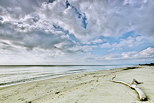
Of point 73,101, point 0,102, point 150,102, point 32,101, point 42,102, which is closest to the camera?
point 150,102

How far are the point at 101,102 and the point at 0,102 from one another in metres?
6.43

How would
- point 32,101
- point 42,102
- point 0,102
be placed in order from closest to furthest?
point 42,102 → point 32,101 → point 0,102

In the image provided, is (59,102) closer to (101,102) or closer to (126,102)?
(101,102)

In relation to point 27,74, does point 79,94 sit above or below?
above

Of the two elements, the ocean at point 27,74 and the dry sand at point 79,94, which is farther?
the ocean at point 27,74

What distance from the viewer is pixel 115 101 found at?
4730 millimetres

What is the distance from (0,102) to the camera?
622cm

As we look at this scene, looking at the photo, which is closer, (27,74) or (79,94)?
(79,94)

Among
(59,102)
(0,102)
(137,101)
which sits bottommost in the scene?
(0,102)

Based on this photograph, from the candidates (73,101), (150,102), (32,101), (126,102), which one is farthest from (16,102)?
(150,102)

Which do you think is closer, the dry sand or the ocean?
the dry sand

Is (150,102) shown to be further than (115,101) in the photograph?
No

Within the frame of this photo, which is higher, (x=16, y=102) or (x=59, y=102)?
(x=59, y=102)

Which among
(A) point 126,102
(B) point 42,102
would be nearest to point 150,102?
(A) point 126,102
